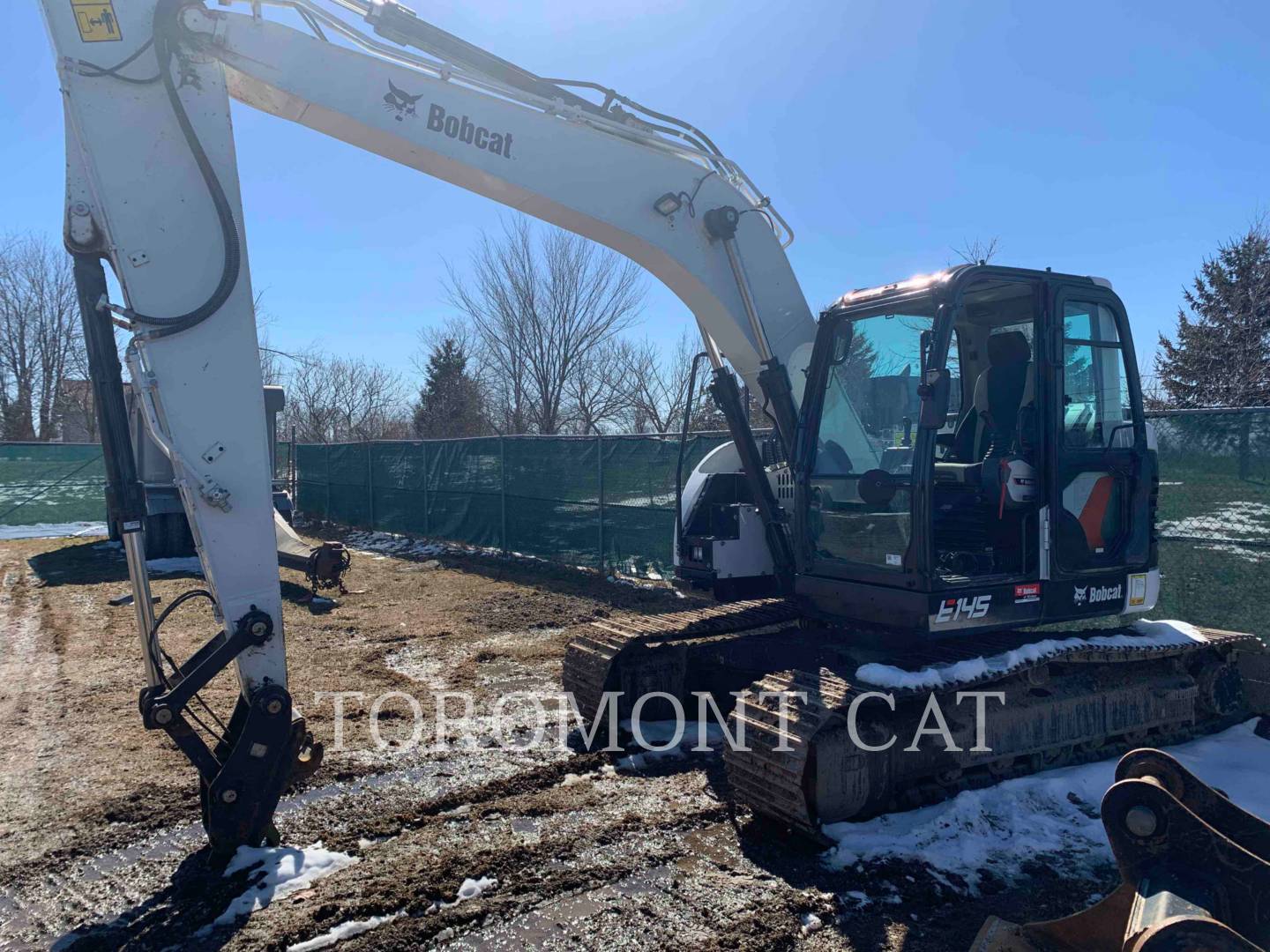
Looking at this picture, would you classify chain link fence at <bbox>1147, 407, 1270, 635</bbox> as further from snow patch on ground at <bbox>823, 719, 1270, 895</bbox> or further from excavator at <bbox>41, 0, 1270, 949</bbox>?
snow patch on ground at <bbox>823, 719, 1270, 895</bbox>

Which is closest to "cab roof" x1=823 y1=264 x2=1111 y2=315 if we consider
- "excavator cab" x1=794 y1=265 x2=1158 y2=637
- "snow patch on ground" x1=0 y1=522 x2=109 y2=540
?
"excavator cab" x1=794 y1=265 x2=1158 y2=637

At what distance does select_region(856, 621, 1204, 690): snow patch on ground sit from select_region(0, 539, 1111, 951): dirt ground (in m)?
0.83

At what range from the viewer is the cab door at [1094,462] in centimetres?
474

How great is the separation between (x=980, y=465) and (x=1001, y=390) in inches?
21.8

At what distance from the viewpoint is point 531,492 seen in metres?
13.0

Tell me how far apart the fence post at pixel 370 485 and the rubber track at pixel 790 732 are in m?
14.4

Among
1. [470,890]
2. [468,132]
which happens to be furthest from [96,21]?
[470,890]

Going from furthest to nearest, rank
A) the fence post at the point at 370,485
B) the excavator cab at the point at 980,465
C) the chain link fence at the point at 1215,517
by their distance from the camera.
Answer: the fence post at the point at 370,485
the chain link fence at the point at 1215,517
the excavator cab at the point at 980,465

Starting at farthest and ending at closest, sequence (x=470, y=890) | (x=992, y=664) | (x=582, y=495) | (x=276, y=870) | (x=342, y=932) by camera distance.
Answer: (x=582, y=495)
(x=992, y=664)
(x=276, y=870)
(x=470, y=890)
(x=342, y=932)

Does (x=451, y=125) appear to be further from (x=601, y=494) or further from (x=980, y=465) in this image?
(x=601, y=494)

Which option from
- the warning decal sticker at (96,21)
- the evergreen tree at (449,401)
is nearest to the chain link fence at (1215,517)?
the warning decal sticker at (96,21)

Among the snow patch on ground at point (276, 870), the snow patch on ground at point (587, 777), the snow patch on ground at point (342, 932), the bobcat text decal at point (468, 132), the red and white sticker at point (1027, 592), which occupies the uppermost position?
the bobcat text decal at point (468, 132)

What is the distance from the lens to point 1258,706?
18.9 ft

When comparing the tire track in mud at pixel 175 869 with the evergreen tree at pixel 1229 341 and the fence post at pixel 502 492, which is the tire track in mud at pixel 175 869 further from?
the evergreen tree at pixel 1229 341
